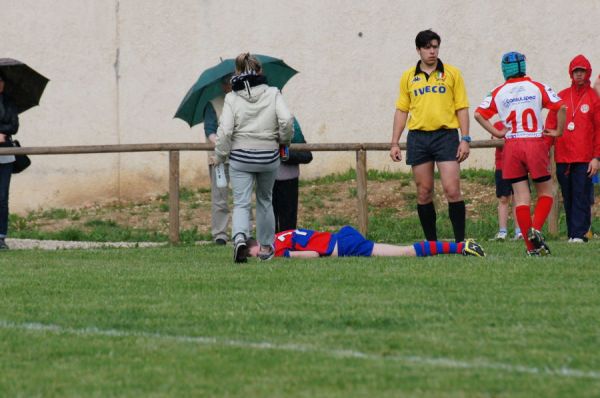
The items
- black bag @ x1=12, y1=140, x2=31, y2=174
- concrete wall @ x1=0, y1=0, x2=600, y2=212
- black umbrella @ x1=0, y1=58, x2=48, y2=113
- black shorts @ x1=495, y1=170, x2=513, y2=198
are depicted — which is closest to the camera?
black umbrella @ x1=0, y1=58, x2=48, y2=113

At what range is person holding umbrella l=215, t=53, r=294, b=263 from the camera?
11.1 m

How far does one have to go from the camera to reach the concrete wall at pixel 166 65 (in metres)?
20.3

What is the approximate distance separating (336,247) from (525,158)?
1.69 m

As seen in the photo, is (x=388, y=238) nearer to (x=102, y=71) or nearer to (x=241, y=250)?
(x=241, y=250)

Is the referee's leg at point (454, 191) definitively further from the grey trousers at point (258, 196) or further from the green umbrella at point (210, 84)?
the green umbrella at point (210, 84)

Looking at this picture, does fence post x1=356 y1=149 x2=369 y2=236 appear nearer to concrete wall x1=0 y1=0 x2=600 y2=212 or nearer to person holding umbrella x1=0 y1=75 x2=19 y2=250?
person holding umbrella x1=0 y1=75 x2=19 y2=250

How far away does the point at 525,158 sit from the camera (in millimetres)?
11047

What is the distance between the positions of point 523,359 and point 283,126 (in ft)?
17.4

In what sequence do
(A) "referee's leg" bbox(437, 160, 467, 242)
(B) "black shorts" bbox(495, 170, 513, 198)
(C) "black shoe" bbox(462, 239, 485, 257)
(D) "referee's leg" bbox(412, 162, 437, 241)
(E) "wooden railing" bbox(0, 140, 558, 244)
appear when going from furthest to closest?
(B) "black shorts" bbox(495, 170, 513, 198) → (E) "wooden railing" bbox(0, 140, 558, 244) → (D) "referee's leg" bbox(412, 162, 437, 241) → (A) "referee's leg" bbox(437, 160, 467, 242) → (C) "black shoe" bbox(462, 239, 485, 257)

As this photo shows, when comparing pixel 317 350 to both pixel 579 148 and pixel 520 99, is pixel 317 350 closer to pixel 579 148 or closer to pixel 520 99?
pixel 520 99

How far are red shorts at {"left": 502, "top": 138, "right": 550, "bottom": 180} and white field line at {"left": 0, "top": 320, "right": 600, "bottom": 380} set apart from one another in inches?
188

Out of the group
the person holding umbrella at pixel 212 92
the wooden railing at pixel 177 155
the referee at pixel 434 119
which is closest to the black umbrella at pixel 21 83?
the wooden railing at pixel 177 155

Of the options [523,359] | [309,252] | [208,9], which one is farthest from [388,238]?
[523,359]

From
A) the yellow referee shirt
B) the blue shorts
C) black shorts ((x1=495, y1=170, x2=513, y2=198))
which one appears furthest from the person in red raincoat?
the blue shorts
